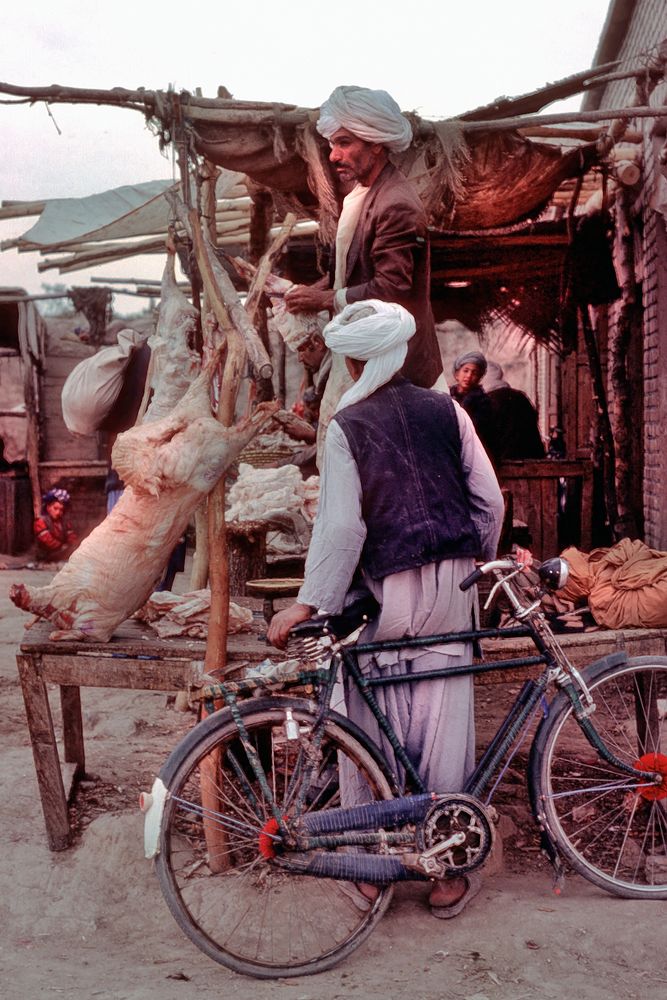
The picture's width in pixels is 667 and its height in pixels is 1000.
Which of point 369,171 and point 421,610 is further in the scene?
point 369,171

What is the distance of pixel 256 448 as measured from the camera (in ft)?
28.9

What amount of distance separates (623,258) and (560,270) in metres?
0.66

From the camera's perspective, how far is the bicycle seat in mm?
3195

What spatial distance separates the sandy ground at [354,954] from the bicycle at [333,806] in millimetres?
127

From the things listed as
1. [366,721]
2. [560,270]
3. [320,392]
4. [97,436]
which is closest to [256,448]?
[560,270]

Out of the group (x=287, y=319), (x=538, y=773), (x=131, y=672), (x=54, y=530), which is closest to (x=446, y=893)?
(x=538, y=773)

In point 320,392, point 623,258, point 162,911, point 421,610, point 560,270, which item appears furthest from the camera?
point 560,270

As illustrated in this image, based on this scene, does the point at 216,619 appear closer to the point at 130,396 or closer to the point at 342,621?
the point at 342,621

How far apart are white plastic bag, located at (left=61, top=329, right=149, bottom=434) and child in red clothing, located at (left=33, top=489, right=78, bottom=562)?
859cm

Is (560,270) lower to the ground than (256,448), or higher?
higher

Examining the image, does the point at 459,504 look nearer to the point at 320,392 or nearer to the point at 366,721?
the point at 366,721

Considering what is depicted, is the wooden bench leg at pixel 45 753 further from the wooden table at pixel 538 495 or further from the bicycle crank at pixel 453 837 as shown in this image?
the wooden table at pixel 538 495

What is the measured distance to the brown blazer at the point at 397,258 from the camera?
384cm

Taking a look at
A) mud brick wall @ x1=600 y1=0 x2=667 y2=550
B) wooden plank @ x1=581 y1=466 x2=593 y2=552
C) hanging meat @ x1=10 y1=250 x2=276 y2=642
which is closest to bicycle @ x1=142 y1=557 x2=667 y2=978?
hanging meat @ x1=10 y1=250 x2=276 y2=642
